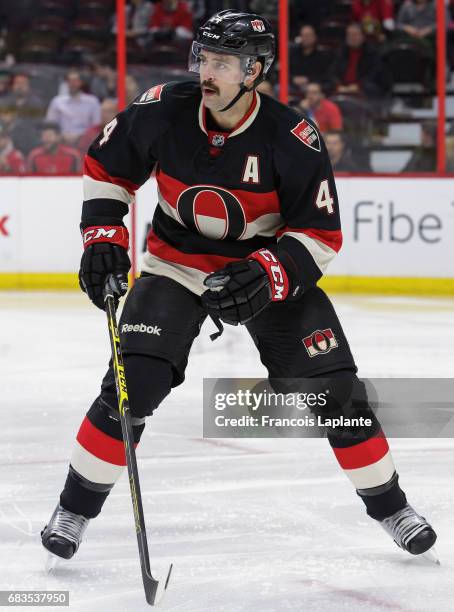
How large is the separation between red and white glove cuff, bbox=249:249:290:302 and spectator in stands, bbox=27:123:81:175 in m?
5.86

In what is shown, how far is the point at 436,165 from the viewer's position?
8.16m

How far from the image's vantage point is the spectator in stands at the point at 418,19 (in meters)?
8.34

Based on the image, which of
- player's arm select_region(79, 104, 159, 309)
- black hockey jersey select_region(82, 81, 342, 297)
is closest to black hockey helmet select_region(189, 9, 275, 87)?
black hockey jersey select_region(82, 81, 342, 297)

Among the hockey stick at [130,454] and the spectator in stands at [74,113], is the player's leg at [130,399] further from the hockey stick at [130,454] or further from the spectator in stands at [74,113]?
the spectator in stands at [74,113]

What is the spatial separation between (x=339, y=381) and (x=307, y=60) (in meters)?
5.99

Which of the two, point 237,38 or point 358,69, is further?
point 358,69

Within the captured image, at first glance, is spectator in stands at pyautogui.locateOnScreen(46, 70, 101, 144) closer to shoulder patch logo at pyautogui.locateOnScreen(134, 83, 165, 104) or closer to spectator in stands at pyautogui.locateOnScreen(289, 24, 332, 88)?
spectator in stands at pyautogui.locateOnScreen(289, 24, 332, 88)

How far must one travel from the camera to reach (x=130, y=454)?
262 cm

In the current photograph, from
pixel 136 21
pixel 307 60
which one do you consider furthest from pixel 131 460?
pixel 136 21

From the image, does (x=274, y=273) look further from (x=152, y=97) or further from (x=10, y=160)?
(x=10, y=160)

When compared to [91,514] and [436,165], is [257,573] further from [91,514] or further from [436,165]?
[436,165]

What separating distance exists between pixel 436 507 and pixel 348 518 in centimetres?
24

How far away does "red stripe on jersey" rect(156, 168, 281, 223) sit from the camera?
2.75 meters

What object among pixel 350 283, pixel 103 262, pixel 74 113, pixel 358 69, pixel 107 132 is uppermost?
pixel 107 132
